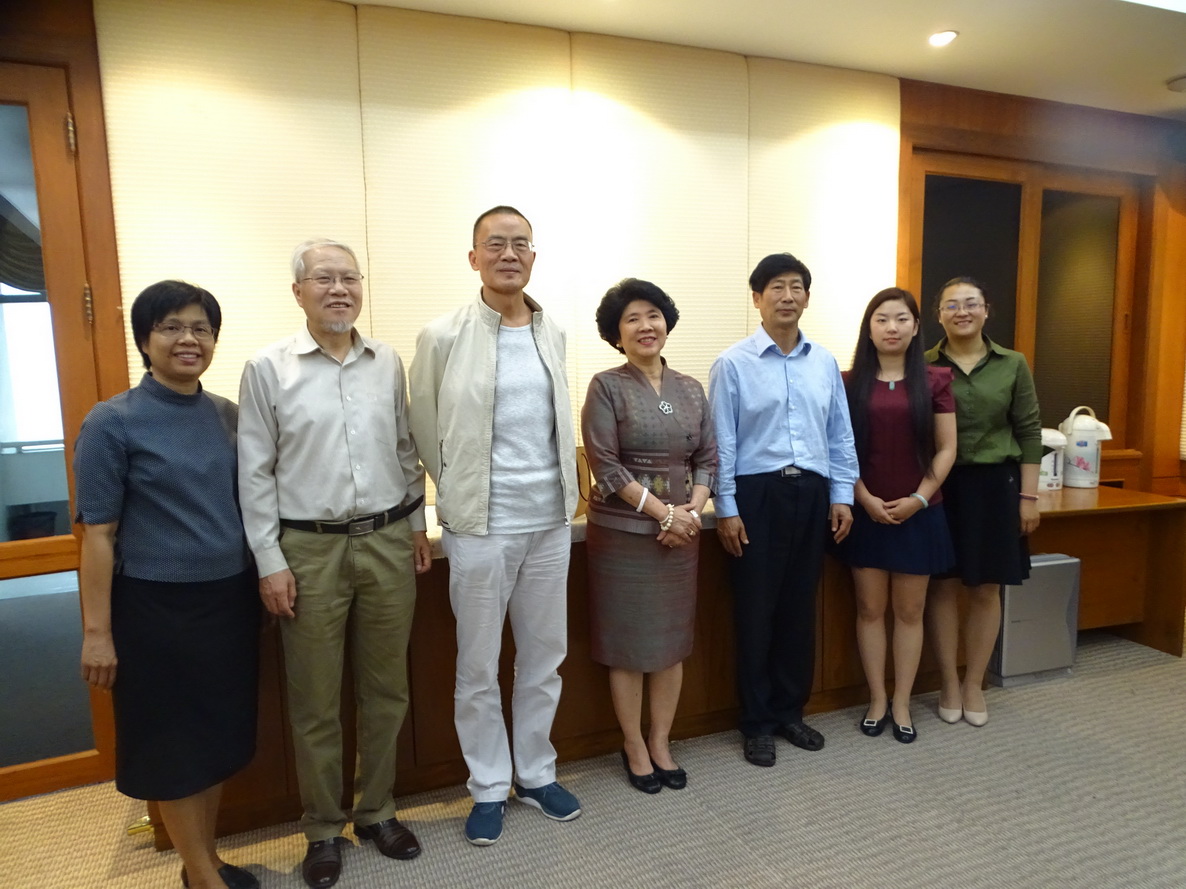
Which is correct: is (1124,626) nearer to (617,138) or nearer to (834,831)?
(834,831)

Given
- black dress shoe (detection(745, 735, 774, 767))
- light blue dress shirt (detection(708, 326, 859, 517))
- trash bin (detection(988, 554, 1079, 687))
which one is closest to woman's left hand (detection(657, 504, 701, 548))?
light blue dress shirt (detection(708, 326, 859, 517))

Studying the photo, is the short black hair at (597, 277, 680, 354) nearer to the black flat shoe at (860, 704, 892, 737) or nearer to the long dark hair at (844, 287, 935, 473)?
the long dark hair at (844, 287, 935, 473)

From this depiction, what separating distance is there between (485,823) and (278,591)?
0.87 metres

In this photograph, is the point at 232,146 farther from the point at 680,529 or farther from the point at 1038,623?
the point at 1038,623

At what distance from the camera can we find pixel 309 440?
68.1 inches

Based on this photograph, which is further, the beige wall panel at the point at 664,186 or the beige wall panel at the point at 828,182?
the beige wall panel at the point at 828,182

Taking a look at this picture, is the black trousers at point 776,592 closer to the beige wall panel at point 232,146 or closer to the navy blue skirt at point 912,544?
the navy blue skirt at point 912,544

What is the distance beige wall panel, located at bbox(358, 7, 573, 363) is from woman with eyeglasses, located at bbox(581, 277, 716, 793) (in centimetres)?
81

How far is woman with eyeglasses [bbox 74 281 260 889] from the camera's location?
5.05 feet

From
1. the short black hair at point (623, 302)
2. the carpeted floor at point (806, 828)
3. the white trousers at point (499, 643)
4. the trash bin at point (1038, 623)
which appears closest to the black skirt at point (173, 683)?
the carpeted floor at point (806, 828)

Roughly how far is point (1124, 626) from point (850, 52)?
2.99 meters

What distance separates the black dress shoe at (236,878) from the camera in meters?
1.79

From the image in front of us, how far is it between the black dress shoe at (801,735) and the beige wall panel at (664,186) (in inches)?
54.8

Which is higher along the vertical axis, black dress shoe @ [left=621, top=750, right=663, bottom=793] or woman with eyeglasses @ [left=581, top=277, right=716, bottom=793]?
woman with eyeglasses @ [left=581, top=277, right=716, bottom=793]
